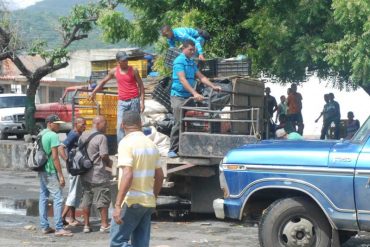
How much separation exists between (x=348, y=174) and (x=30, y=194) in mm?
9546

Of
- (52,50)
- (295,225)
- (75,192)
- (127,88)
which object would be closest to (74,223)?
(75,192)

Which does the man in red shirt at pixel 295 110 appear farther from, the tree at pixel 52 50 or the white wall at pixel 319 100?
the tree at pixel 52 50

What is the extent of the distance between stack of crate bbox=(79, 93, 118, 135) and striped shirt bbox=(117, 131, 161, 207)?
19.7 feet

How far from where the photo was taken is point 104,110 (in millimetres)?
13711

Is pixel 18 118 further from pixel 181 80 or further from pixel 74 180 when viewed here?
pixel 181 80

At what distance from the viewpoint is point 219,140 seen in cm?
1173

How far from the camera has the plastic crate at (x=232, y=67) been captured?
1310cm

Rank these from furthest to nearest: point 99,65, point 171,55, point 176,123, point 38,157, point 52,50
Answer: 1. point 52,50
2. point 99,65
3. point 171,55
4. point 176,123
5. point 38,157

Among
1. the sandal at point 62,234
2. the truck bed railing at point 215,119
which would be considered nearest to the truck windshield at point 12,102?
the truck bed railing at point 215,119

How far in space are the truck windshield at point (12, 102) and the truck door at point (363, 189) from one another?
25.6m

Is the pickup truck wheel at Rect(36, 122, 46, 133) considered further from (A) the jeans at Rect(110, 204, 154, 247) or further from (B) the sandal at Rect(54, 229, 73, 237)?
(A) the jeans at Rect(110, 204, 154, 247)

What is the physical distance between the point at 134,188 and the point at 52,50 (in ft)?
57.0

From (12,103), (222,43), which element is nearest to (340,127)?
(222,43)

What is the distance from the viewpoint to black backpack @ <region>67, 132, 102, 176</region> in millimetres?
11539
